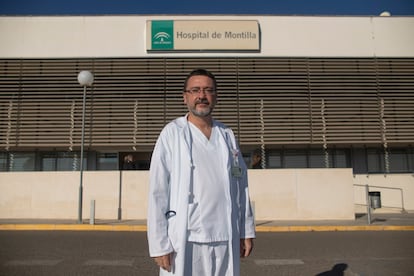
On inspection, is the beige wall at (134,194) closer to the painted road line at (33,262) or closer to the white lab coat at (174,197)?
the painted road line at (33,262)

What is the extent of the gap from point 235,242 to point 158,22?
13.8 metres

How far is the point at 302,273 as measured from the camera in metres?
5.22

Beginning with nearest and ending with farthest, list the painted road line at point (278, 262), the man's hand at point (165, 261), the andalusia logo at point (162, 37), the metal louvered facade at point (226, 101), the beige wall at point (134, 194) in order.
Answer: the man's hand at point (165, 261)
the painted road line at point (278, 262)
the beige wall at point (134, 194)
the metal louvered facade at point (226, 101)
the andalusia logo at point (162, 37)

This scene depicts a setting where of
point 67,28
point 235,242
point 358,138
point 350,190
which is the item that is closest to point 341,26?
point 358,138

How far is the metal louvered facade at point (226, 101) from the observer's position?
47.3 feet

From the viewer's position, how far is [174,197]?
224 centimetres

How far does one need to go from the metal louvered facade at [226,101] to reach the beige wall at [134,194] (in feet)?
8.10

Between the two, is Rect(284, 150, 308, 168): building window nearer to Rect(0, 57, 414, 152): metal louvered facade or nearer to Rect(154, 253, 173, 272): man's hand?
Rect(0, 57, 414, 152): metal louvered facade

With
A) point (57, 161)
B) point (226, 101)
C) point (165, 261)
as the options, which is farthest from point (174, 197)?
point (57, 161)

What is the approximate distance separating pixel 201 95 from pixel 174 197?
675 millimetres

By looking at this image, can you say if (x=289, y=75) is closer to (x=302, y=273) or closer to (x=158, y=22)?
(x=158, y=22)

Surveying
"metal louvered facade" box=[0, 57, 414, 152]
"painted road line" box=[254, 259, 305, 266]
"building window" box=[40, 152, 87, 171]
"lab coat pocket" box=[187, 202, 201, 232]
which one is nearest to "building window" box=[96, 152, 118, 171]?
"building window" box=[40, 152, 87, 171]

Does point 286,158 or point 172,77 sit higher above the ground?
point 172,77

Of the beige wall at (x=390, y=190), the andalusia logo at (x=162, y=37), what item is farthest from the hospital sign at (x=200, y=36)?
the beige wall at (x=390, y=190)
